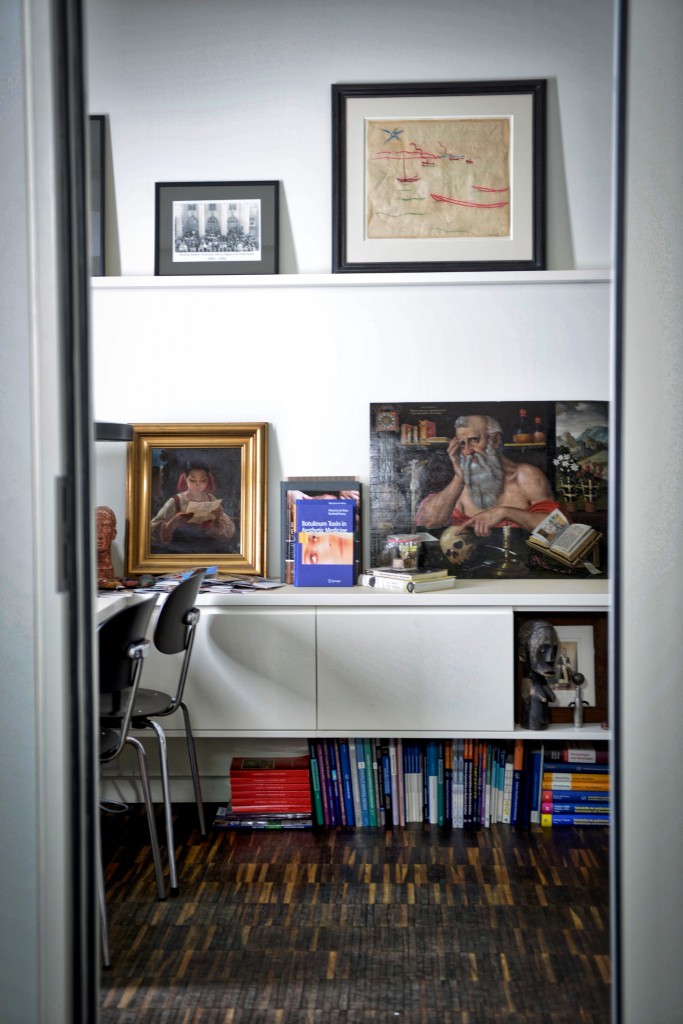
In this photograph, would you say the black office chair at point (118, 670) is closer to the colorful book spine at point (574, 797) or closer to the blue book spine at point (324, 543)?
the blue book spine at point (324, 543)

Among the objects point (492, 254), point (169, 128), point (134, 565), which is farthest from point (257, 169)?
point (134, 565)

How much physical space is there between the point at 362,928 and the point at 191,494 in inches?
68.0

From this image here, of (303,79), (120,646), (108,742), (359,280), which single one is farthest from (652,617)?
(303,79)

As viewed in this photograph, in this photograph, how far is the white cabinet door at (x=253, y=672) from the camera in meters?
3.31

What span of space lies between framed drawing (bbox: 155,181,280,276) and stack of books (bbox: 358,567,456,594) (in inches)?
48.0

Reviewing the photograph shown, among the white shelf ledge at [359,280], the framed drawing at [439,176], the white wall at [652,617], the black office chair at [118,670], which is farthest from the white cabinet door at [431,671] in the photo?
the white wall at [652,617]

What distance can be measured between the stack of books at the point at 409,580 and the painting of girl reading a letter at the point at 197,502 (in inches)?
22.7

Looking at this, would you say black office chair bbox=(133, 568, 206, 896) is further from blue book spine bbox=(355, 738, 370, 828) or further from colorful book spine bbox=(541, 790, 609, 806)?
colorful book spine bbox=(541, 790, 609, 806)

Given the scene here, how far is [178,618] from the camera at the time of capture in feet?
9.90

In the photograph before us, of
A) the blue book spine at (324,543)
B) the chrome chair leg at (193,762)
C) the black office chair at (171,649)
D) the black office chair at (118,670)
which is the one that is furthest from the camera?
the blue book spine at (324,543)

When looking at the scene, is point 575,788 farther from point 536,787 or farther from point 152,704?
point 152,704

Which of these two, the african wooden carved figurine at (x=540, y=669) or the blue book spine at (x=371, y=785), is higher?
the african wooden carved figurine at (x=540, y=669)

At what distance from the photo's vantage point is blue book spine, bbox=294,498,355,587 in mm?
3471

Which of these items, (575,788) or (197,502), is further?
(197,502)
